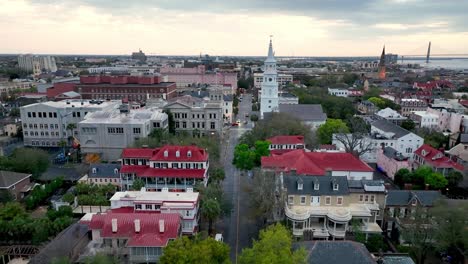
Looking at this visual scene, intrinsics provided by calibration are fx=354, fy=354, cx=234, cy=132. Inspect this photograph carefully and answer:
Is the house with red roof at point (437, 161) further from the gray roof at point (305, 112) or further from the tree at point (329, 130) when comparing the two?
the gray roof at point (305, 112)

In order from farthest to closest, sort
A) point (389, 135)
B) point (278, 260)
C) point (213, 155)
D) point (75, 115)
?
point (75, 115) → point (389, 135) → point (213, 155) → point (278, 260)

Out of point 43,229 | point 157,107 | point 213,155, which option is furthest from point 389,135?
point 43,229

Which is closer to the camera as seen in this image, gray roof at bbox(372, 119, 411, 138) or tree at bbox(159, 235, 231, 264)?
tree at bbox(159, 235, 231, 264)

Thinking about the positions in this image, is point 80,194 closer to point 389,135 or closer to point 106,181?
point 106,181

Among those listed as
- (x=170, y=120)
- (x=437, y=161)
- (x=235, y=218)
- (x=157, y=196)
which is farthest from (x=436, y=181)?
(x=170, y=120)

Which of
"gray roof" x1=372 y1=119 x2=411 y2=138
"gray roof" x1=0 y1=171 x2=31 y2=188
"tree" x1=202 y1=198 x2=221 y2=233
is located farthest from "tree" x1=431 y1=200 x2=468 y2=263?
"gray roof" x1=0 y1=171 x2=31 y2=188

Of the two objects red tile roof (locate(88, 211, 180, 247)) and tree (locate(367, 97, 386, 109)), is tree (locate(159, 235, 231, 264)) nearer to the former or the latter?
red tile roof (locate(88, 211, 180, 247))

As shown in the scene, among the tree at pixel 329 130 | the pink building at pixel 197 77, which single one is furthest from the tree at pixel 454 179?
the pink building at pixel 197 77
